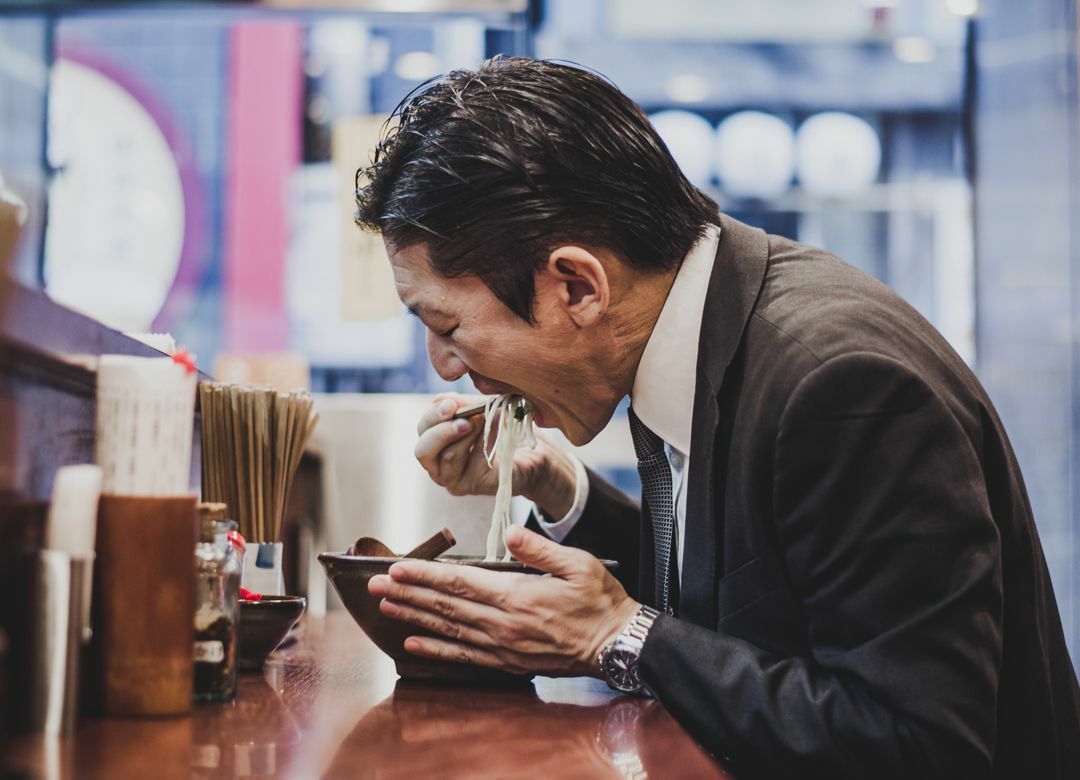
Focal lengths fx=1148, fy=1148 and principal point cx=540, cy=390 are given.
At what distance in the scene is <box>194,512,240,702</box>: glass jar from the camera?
110 centimetres

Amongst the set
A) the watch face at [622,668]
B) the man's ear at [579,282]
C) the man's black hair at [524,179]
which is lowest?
the watch face at [622,668]

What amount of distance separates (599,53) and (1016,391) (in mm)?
2303

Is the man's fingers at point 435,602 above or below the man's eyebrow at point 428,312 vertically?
below

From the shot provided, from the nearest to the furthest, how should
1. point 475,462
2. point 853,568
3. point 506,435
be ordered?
A: point 853,568, point 506,435, point 475,462

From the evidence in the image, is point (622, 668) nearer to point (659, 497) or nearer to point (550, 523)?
point (659, 497)

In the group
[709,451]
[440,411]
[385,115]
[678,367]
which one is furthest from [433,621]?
[385,115]

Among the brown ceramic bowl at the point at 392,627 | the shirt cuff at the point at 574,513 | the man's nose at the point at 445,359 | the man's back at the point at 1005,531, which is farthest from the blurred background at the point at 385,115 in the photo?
the brown ceramic bowl at the point at 392,627

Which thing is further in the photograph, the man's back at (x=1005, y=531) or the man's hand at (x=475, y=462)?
the man's hand at (x=475, y=462)

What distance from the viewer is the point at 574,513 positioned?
2092 millimetres

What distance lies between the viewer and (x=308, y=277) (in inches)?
201

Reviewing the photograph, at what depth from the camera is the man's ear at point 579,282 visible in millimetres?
1556

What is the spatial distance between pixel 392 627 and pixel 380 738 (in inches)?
13.4

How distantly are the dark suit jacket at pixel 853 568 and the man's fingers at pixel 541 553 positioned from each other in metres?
0.13

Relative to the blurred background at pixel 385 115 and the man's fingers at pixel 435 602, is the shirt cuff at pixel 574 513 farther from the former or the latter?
the blurred background at pixel 385 115
